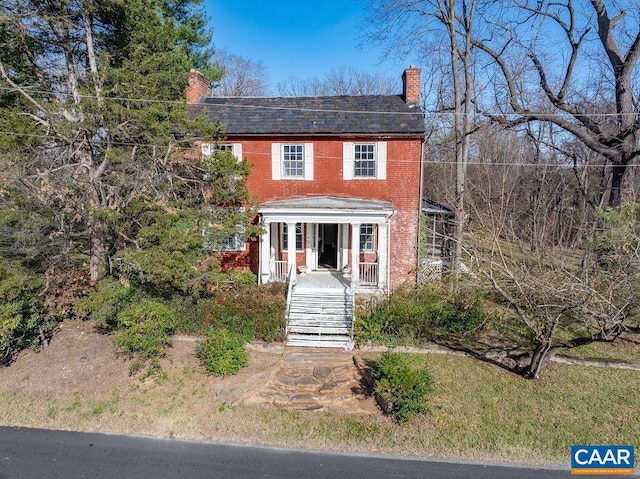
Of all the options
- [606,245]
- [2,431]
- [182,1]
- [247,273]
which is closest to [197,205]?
[247,273]

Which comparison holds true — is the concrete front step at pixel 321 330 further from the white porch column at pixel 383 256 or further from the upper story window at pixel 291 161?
the upper story window at pixel 291 161

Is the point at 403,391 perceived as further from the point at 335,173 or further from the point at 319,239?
the point at 319,239

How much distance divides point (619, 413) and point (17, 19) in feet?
64.9

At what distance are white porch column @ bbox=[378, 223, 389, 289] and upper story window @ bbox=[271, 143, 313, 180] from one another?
154 inches

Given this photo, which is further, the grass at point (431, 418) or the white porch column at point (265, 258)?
the white porch column at point (265, 258)

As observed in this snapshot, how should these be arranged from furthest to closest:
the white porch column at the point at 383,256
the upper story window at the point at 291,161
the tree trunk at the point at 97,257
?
the upper story window at the point at 291,161 < the white porch column at the point at 383,256 < the tree trunk at the point at 97,257

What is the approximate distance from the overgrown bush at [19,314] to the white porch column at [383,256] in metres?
11.4

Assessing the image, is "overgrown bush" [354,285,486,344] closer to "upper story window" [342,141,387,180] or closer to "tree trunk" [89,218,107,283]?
"upper story window" [342,141,387,180]

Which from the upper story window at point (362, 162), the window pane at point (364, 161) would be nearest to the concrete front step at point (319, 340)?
the upper story window at point (362, 162)

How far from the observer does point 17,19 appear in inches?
434

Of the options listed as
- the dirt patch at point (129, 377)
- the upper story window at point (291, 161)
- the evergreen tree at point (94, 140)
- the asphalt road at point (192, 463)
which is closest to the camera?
the asphalt road at point (192, 463)

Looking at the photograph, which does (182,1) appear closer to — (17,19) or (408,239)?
(17,19)

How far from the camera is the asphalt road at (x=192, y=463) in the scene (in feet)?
20.0

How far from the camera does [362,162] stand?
1485cm
